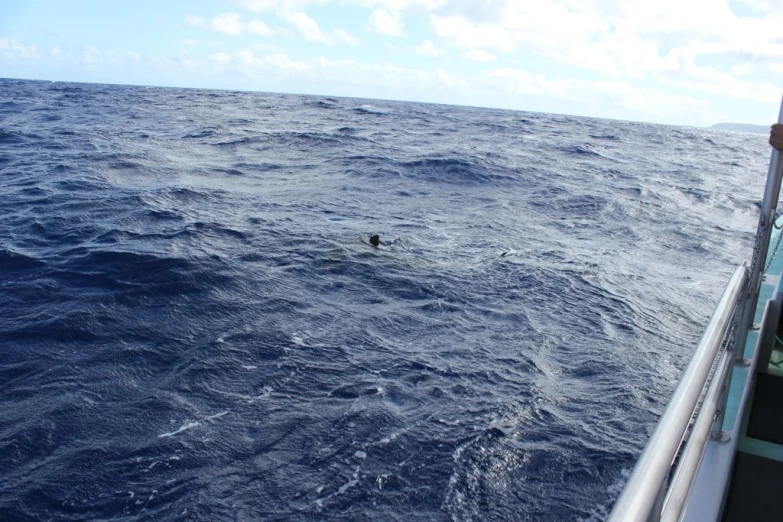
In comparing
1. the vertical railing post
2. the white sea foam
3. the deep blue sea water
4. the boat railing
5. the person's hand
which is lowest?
the white sea foam

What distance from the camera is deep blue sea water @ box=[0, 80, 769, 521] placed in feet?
14.4

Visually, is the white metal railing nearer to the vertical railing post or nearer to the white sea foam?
the vertical railing post

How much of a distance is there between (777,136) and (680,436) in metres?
1.49

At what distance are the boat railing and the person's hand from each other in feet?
2.08

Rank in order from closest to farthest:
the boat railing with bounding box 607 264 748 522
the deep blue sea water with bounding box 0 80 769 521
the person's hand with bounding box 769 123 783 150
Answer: the boat railing with bounding box 607 264 748 522 < the person's hand with bounding box 769 123 783 150 < the deep blue sea water with bounding box 0 80 769 521


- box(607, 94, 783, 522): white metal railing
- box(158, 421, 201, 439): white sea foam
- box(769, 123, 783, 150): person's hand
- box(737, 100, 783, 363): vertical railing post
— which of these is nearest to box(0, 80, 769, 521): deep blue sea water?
box(158, 421, 201, 439): white sea foam

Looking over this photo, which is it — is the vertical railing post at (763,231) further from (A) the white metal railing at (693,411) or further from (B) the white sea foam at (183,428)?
(B) the white sea foam at (183,428)

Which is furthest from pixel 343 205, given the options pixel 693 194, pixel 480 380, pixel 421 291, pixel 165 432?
pixel 693 194

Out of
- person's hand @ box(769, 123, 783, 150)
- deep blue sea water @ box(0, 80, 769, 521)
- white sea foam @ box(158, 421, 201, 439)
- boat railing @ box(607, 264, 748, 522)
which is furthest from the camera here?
white sea foam @ box(158, 421, 201, 439)

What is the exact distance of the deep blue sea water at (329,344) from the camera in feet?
14.4

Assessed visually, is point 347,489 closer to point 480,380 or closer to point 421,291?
point 480,380

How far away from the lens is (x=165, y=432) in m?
4.89

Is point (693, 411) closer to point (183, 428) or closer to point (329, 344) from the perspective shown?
point (183, 428)

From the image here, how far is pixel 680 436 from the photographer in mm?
1268
